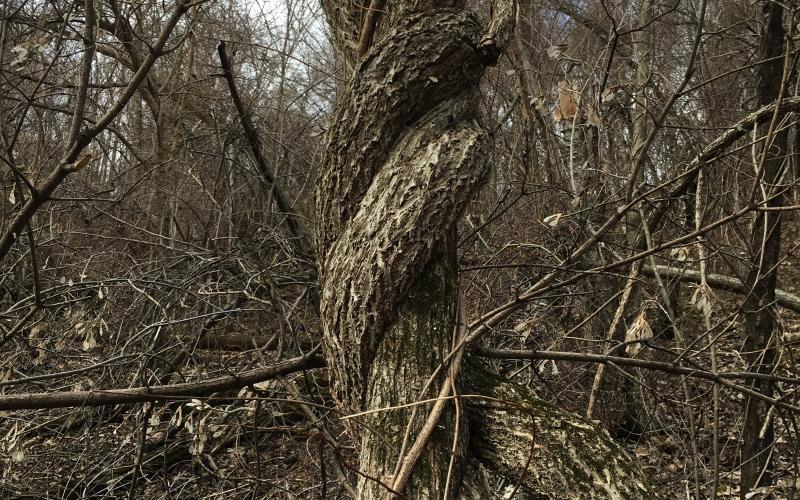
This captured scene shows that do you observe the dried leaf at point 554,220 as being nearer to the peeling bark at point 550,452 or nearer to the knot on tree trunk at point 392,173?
the knot on tree trunk at point 392,173

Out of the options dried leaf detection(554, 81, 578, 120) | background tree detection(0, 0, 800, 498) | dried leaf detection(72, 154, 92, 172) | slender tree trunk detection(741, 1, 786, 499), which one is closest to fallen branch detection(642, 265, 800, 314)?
background tree detection(0, 0, 800, 498)

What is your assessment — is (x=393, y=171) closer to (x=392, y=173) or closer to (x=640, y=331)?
(x=392, y=173)

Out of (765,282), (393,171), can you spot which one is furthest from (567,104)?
(765,282)

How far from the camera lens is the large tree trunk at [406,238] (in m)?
1.54

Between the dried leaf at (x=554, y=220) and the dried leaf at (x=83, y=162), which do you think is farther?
the dried leaf at (x=554, y=220)

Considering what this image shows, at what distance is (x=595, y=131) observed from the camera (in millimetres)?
4324

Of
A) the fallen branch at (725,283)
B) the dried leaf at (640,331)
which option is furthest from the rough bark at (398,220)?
the fallen branch at (725,283)

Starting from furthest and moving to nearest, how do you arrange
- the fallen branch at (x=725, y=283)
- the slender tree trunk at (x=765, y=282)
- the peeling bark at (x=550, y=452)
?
the fallen branch at (x=725, y=283) → the slender tree trunk at (x=765, y=282) → the peeling bark at (x=550, y=452)

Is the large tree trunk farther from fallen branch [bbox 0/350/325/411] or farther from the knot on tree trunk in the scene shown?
fallen branch [bbox 0/350/325/411]

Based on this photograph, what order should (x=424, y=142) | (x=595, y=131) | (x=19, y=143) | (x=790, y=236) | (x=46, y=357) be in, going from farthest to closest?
1. (x=790, y=236)
2. (x=19, y=143)
3. (x=595, y=131)
4. (x=46, y=357)
5. (x=424, y=142)

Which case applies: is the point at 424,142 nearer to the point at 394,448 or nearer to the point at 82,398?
the point at 394,448

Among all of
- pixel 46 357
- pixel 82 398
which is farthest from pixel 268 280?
pixel 46 357

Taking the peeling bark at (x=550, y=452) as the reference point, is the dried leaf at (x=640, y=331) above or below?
above

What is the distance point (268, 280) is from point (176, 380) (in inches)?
52.6
